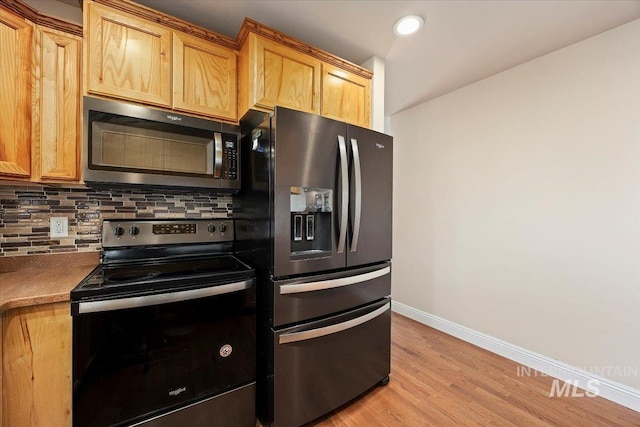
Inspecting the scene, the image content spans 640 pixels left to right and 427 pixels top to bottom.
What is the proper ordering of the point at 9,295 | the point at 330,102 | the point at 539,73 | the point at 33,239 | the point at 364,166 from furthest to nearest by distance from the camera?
the point at 539,73 → the point at 330,102 → the point at 364,166 → the point at 33,239 → the point at 9,295

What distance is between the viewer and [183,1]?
60.2 inches

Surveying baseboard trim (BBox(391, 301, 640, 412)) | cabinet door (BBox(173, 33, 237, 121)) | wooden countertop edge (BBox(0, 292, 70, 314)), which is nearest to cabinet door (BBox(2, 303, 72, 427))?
wooden countertop edge (BBox(0, 292, 70, 314))

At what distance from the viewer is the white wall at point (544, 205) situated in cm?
173

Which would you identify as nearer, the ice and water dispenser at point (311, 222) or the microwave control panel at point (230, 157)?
the ice and water dispenser at point (311, 222)

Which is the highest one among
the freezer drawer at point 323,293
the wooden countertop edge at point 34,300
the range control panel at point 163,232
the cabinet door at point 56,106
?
the cabinet door at point 56,106

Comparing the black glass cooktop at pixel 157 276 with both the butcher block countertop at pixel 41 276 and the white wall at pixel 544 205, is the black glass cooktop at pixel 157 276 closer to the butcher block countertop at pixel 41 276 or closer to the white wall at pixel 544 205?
the butcher block countertop at pixel 41 276

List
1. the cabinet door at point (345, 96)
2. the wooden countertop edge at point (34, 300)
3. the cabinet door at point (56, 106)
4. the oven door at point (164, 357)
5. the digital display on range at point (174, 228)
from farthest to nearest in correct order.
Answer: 1. the cabinet door at point (345, 96)
2. the digital display on range at point (174, 228)
3. the cabinet door at point (56, 106)
4. the oven door at point (164, 357)
5. the wooden countertop edge at point (34, 300)

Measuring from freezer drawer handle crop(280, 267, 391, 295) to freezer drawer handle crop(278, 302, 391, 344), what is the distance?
23cm

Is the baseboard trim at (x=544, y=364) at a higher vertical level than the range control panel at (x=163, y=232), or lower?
lower

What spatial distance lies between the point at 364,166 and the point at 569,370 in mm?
2172

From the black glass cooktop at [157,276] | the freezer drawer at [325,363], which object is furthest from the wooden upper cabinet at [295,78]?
the freezer drawer at [325,363]

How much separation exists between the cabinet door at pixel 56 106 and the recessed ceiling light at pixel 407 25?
1905 millimetres

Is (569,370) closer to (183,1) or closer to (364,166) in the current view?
(364,166)

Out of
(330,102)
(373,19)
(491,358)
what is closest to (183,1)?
(330,102)
